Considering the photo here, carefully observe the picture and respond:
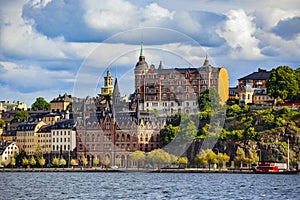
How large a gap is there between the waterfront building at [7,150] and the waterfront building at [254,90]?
44.8 metres

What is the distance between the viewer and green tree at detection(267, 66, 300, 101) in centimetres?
15112

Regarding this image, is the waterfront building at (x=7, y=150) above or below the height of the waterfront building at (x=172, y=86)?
below

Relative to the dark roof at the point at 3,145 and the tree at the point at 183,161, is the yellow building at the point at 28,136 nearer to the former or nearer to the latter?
the dark roof at the point at 3,145


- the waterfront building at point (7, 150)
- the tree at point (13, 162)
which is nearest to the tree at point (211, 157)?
the tree at point (13, 162)

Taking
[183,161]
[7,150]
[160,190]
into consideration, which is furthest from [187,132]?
[160,190]

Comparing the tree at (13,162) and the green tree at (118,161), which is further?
the tree at (13,162)

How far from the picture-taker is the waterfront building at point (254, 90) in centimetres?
16700

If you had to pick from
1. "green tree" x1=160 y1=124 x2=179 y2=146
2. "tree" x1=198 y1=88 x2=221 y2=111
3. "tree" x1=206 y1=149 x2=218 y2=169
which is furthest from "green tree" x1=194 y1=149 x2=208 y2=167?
"tree" x1=198 y1=88 x2=221 y2=111

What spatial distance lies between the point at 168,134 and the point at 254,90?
22926 millimetres

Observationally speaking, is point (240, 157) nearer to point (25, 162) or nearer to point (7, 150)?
point (25, 162)

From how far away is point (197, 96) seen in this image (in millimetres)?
169875

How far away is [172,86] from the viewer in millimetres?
174250

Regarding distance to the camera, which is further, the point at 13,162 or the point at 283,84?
the point at 13,162

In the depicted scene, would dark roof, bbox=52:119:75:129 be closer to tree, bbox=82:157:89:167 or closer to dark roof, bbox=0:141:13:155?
dark roof, bbox=0:141:13:155
